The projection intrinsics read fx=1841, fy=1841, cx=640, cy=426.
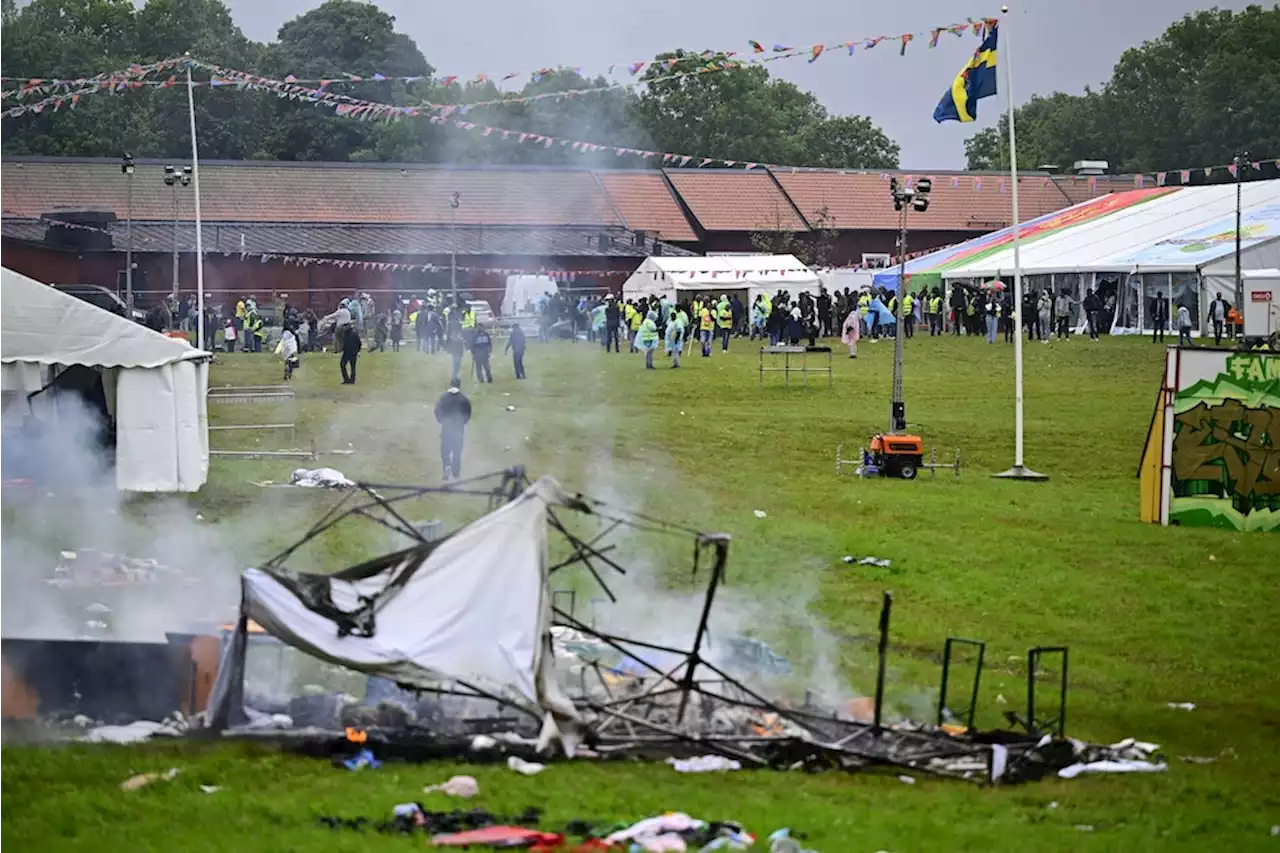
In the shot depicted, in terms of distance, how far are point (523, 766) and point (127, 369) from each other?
15.3 m

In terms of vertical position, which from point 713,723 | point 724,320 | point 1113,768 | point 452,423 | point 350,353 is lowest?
point 1113,768

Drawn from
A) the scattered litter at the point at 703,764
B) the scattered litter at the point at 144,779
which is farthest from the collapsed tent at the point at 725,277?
the scattered litter at the point at 144,779

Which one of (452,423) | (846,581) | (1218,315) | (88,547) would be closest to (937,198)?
(1218,315)

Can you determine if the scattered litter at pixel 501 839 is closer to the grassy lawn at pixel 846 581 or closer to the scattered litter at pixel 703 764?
the grassy lawn at pixel 846 581

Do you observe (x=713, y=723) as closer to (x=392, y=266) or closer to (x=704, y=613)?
(x=704, y=613)

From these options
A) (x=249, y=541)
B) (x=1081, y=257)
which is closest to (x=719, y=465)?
(x=249, y=541)

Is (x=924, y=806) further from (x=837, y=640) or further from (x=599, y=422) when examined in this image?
(x=599, y=422)

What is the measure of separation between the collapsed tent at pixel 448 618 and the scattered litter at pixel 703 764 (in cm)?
83

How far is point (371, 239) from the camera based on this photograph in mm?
68688

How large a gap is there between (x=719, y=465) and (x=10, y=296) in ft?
39.0

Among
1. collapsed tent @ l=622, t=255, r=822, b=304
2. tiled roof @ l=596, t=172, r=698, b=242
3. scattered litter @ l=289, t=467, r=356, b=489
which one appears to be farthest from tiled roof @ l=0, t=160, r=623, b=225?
scattered litter @ l=289, t=467, r=356, b=489

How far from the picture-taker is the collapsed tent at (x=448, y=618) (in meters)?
13.9

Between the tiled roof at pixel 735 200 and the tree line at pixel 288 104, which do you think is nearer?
the tree line at pixel 288 104

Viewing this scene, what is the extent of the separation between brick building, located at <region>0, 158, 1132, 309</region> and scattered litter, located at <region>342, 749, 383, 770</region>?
156 ft
